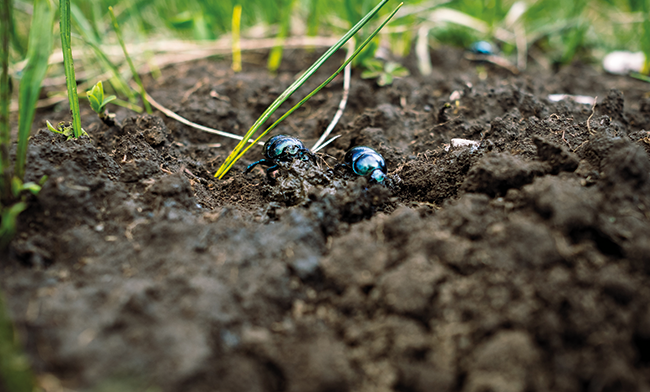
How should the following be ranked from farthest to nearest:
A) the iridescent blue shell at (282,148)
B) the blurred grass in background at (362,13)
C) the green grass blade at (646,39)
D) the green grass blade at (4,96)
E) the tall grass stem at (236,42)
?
1. the blurred grass in background at (362,13)
2. the green grass blade at (646,39)
3. the tall grass stem at (236,42)
4. the iridescent blue shell at (282,148)
5. the green grass blade at (4,96)

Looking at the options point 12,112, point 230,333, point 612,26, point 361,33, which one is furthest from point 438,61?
point 12,112

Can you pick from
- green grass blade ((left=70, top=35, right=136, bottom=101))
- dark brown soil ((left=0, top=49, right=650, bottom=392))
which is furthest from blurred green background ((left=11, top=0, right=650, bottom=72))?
dark brown soil ((left=0, top=49, right=650, bottom=392))

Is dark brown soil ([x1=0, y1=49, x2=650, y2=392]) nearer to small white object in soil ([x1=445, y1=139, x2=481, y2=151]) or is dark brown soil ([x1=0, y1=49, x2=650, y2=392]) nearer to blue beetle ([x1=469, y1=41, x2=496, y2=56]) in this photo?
small white object in soil ([x1=445, y1=139, x2=481, y2=151])

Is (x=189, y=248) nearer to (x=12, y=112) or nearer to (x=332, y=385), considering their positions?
(x=332, y=385)

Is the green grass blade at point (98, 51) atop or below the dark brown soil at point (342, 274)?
atop

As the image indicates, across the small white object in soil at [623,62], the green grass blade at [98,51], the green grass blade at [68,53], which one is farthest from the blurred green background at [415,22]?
the green grass blade at [68,53]

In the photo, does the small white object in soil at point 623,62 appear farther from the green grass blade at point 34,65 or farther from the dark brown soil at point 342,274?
the green grass blade at point 34,65
